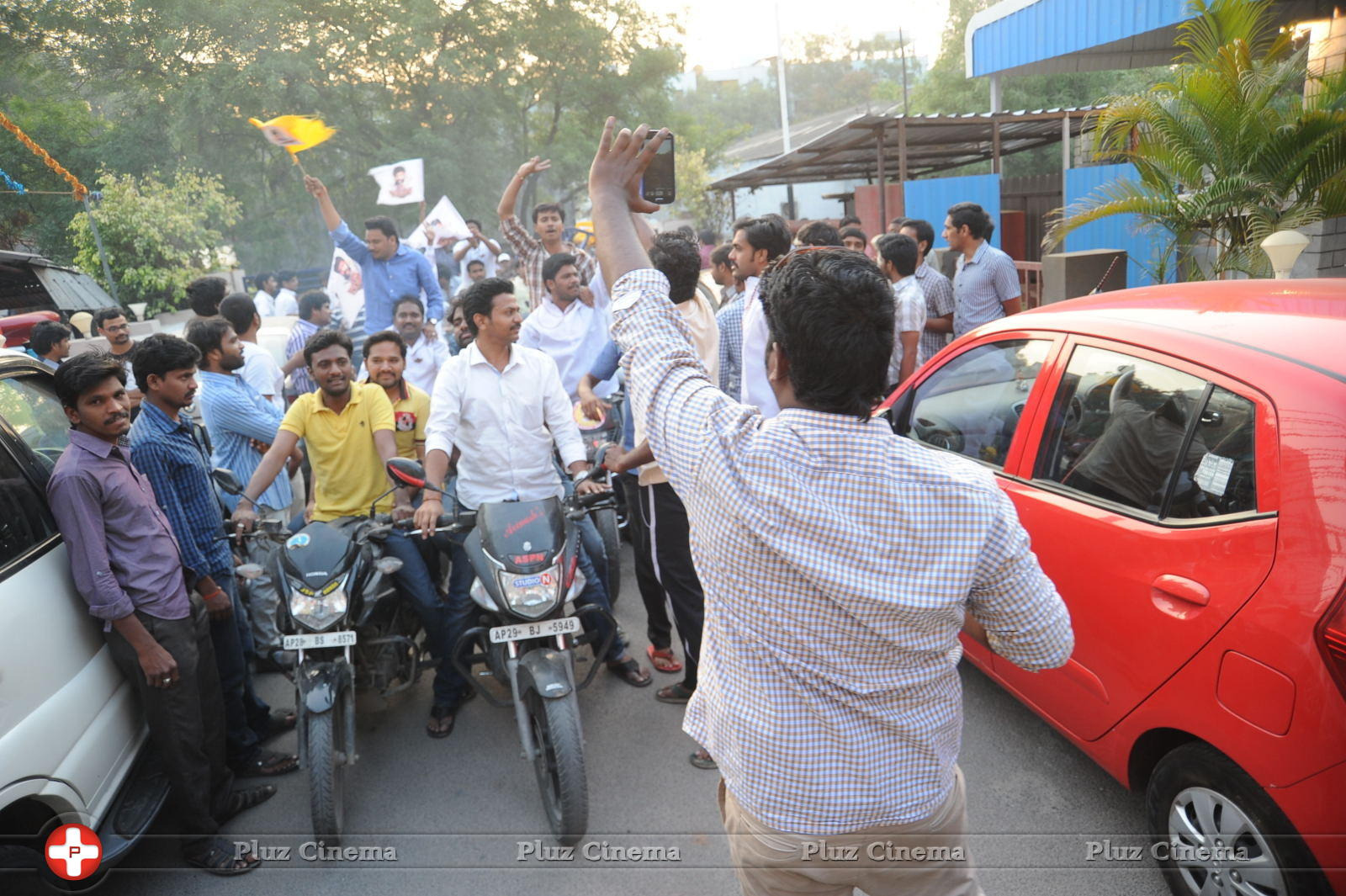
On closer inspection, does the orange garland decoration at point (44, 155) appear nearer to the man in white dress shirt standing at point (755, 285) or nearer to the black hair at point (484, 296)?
the black hair at point (484, 296)

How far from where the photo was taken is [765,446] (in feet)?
4.40

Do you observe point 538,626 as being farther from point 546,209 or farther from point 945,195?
point 945,195

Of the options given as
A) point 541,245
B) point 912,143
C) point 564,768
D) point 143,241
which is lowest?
point 564,768

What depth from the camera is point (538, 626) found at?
10.5 ft

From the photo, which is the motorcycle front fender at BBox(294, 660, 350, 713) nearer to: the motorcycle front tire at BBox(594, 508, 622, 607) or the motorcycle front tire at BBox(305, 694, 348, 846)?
the motorcycle front tire at BBox(305, 694, 348, 846)

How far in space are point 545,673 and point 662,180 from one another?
5.74 ft

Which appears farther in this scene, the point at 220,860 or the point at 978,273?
the point at 978,273

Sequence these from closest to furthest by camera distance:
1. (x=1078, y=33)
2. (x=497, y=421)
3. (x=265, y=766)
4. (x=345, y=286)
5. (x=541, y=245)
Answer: (x=265, y=766) → (x=497, y=421) → (x=541, y=245) → (x=345, y=286) → (x=1078, y=33)

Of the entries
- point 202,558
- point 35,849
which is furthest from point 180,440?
point 35,849

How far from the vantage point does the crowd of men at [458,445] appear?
1.44 metres

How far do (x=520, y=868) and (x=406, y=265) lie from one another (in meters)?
5.07

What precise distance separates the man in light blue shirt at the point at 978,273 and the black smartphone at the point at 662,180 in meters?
4.12

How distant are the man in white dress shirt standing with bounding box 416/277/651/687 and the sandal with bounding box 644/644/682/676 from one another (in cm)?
63

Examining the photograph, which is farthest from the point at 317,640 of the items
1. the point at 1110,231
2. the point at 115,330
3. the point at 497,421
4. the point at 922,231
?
the point at 1110,231
